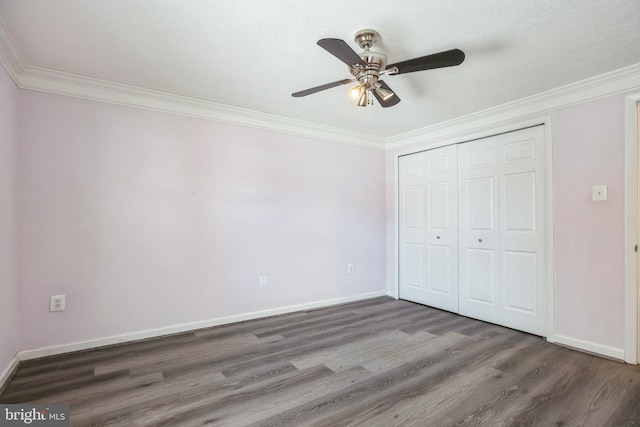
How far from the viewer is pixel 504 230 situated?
3.26 m

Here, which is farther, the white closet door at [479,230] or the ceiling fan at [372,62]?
the white closet door at [479,230]

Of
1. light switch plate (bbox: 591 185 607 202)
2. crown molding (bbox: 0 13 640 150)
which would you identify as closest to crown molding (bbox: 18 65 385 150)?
crown molding (bbox: 0 13 640 150)

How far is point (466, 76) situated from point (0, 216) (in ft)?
11.7

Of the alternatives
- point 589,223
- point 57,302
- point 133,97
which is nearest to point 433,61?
point 589,223

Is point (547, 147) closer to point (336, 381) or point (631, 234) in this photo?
point (631, 234)

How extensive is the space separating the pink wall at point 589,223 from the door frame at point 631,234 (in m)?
0.03

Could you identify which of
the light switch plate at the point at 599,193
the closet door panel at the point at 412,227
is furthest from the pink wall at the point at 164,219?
the light switch plate at the point at 599,193

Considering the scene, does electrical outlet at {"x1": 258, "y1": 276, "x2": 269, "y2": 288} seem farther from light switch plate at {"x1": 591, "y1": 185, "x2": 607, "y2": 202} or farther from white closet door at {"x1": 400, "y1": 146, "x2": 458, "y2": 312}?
light switch plate at {"x1": 591, "y1": 185, "x2": 607, "y2": 202}

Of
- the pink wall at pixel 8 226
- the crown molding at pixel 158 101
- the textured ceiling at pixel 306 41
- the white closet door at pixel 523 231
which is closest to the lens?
the textured ceiling at pixel 306 41

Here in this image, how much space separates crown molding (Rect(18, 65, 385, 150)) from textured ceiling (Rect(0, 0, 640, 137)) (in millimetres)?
102

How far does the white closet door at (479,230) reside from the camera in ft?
11.0

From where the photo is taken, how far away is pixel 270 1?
5.57ft

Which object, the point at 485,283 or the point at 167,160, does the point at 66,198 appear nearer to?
the point at 167,160

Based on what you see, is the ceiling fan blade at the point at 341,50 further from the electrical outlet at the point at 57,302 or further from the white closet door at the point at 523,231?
the electrical outlet at the point at 57,302
